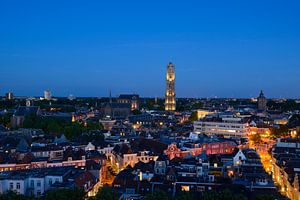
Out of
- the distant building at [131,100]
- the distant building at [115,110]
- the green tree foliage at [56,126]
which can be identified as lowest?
the green tree foliage at [56,126]

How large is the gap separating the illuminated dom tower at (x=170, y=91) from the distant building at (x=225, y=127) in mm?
62893

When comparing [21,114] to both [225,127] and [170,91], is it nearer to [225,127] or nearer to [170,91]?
[225,127]

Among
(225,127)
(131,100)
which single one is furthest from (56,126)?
(131,100)

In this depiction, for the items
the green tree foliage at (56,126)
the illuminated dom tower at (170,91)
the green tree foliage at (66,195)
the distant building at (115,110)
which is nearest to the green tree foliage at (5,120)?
the green tree foliage at (56,126)

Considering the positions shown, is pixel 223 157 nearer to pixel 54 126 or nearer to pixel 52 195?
pixel 52 195

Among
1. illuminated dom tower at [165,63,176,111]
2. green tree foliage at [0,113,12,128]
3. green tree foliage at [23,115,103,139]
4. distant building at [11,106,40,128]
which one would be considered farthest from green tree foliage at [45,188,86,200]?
illuminated dom tower at [165,63,176,111]

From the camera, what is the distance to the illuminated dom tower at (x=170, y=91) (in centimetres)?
15712

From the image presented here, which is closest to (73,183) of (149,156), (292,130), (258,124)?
(149,156)

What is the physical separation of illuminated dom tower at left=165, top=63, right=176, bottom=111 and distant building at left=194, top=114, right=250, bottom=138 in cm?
6289

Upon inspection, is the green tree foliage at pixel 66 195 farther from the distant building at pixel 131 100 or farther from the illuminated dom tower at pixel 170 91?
the distant building at pixel 131 100

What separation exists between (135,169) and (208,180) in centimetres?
792

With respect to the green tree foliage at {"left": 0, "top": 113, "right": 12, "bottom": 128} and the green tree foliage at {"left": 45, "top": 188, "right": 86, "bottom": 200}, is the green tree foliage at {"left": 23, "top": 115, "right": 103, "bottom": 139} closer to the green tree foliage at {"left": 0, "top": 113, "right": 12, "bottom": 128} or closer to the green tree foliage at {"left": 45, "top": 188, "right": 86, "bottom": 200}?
the green tree foliage at {"left": 0, "top": 113, "right": 12, "bottom": 128}

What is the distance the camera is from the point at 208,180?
3609 centimetres

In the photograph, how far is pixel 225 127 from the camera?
8919 cm
